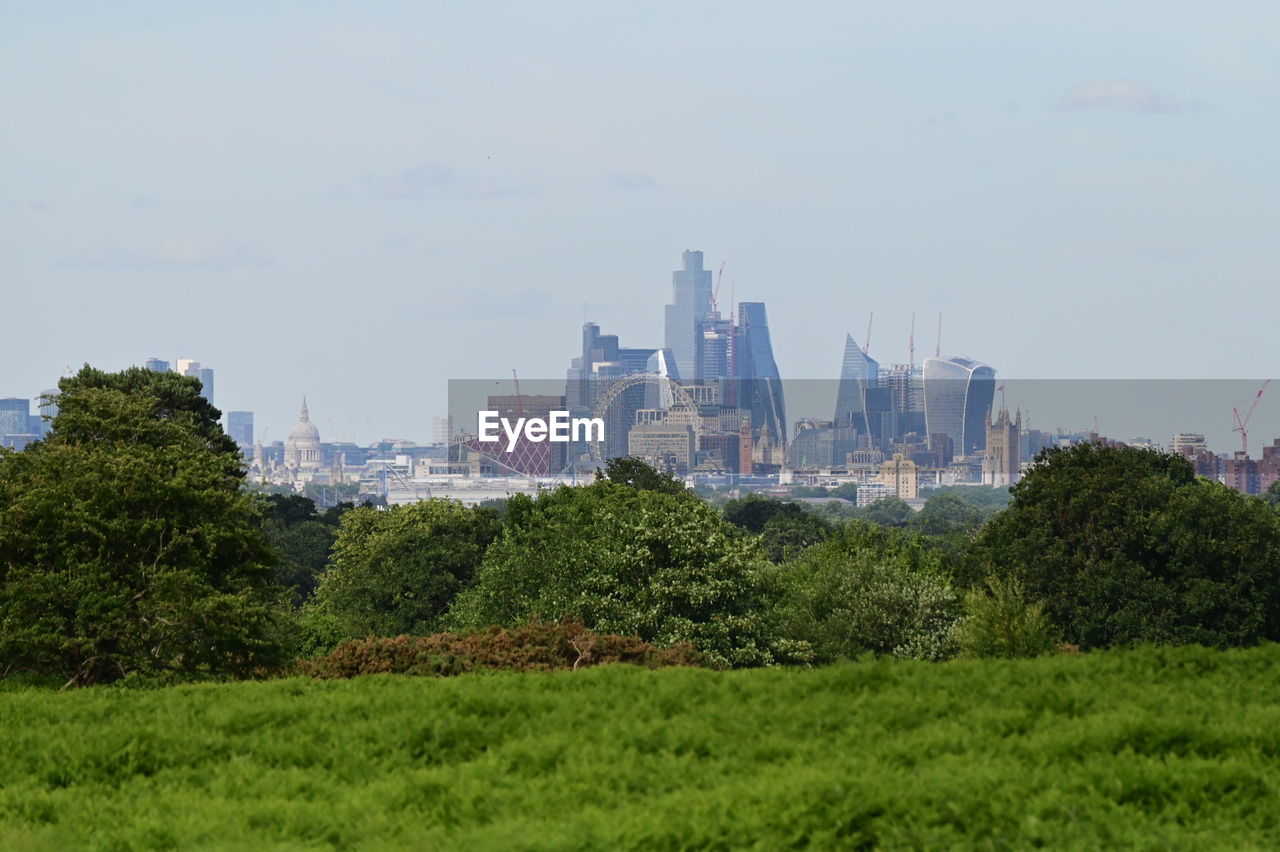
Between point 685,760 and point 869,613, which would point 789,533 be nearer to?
point 869,613

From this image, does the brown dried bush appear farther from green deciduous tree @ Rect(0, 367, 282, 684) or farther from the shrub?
the shrub

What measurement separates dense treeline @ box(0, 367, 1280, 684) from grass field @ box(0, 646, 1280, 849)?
441 inches

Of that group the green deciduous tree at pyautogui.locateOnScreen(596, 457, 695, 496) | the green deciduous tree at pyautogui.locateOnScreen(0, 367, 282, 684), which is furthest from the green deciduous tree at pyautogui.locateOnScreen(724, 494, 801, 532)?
the green deciduous tree at pyautogui.locateOnScreen(0, 367, 282, 684)

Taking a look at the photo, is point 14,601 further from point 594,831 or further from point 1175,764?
point 1175,764

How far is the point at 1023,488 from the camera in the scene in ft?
162

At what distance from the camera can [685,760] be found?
1112cm

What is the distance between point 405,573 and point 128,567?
107 ft

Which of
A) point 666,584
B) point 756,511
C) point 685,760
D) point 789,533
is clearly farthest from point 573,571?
point 756,511

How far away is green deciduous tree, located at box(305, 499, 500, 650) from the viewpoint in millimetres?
56250

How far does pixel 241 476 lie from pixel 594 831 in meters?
27.8

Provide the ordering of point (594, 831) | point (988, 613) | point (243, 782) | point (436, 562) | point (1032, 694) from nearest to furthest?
point (594, 831) → point (243, 782) → point (1032, 694) → point (988, 613) → point (436, 562)

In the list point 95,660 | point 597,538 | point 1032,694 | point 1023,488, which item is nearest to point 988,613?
point 597,538

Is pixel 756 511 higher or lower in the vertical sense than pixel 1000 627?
lower

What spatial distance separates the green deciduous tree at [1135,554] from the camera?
142ft
